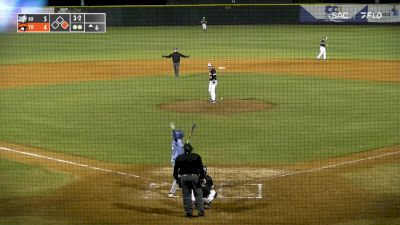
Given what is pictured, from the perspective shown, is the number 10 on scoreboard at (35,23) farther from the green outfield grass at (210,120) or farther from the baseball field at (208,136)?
the green outfield grass at (210,120)

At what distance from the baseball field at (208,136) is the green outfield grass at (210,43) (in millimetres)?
682

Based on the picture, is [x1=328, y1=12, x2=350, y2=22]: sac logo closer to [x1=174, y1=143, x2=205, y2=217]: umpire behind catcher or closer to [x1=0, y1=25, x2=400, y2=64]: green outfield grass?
[x1=0, y1=25, x2=400, y2=64]: green outfield grass

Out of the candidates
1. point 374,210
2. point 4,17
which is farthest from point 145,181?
point 4,17

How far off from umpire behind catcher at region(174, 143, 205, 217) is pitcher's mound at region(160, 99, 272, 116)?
30.5 ft

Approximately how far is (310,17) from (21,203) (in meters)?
37.6

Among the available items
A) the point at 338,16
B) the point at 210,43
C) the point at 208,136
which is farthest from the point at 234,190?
the point at 338,16

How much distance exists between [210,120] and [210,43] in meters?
22.5

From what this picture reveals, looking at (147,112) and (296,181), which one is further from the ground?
(147,112)

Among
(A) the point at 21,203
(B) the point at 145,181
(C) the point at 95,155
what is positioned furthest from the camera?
(C) the point at 95,155

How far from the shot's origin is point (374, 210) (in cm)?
1173

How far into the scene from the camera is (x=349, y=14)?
152ft

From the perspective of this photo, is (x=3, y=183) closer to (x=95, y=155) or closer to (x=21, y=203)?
(x=21, y=203)

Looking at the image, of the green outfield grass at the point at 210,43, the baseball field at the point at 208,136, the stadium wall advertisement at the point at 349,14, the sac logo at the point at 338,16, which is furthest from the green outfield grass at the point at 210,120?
the sac logo at the point at 338,16
